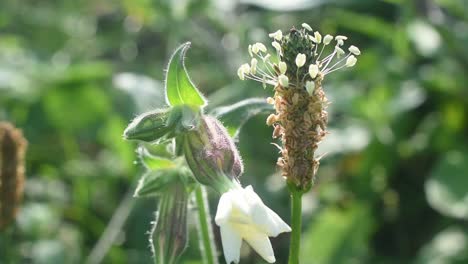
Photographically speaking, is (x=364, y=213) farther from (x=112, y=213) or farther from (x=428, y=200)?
(x=112, y=213)

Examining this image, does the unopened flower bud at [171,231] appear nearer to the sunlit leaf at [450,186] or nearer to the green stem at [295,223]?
the green stem at [295,223]

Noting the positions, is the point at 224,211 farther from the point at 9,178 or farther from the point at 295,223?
the point at 9,178

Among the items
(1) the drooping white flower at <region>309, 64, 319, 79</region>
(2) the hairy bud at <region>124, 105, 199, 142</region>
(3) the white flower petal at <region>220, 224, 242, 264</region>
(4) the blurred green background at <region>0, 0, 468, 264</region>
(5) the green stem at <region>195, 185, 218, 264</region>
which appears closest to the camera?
(3) the white flower petal at <region>220, 224, 242, 264</region>

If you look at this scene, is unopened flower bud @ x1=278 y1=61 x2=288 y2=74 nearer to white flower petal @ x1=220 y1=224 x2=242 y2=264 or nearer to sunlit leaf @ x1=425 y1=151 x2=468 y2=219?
white flower petal @ x1=220 y1=224 x2=242 y2=264

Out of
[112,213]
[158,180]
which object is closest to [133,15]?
[112,213]

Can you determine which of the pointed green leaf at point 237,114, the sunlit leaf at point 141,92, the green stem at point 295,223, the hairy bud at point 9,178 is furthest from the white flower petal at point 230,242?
the sunlit leaf at point 141,92

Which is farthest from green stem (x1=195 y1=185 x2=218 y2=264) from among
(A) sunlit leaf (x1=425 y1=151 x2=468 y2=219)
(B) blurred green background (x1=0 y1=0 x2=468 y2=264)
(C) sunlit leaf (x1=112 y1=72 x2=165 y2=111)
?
(A) sunlit leaf (x1=425 y1=151 x2=468 y2=219)

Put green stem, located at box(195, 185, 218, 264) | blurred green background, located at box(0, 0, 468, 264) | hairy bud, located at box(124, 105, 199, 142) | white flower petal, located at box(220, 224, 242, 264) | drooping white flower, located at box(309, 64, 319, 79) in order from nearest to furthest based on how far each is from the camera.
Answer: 1. white flower petal, located at box(220, 224, 242, 264)
2. drooping white flower, located at box(309, 64, 319, 79)
3. hairy bud, located at box(124, 105, 199, 142)
4. green stem, located at box(195, 185, 218, 264)
5. blurred green background, located at box(0, 0, 468, 264)
